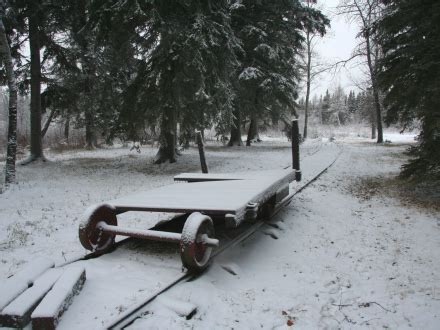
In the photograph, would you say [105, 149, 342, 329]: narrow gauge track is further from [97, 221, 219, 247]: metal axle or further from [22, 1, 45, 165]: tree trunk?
[22, 1, 45, 165]: tree trunk

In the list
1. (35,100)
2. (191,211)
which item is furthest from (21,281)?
(35,100)

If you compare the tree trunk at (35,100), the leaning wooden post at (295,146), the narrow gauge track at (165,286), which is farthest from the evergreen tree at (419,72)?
the tree trunk at (35,100)

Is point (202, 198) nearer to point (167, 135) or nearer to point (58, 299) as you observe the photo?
point (58, 299)

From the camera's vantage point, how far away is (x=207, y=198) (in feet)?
17.7

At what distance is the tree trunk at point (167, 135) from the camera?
41.3 feet

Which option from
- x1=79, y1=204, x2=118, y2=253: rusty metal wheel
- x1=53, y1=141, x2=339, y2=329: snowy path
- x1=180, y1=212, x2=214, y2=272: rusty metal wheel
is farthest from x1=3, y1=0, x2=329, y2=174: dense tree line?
x1=180, y1=212, x2=214, y2=272: rusty metal wheel

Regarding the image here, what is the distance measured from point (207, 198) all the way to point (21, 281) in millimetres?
2659

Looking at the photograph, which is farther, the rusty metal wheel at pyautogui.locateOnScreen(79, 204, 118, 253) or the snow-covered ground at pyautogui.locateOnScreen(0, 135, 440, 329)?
the rusty metal wheel at pyautogui.locateOnScreen(79, 204, 118, 253)

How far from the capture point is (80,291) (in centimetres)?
383

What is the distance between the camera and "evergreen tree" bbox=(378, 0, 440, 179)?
7.71 m

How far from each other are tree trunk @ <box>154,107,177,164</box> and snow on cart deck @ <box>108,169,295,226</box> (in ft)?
20.3

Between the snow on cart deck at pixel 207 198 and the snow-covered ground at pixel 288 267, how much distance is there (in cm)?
71

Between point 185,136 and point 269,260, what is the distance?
31.9 ft

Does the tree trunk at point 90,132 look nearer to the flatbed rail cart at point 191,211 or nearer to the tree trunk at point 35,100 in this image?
the tree trunk at point 35,100
